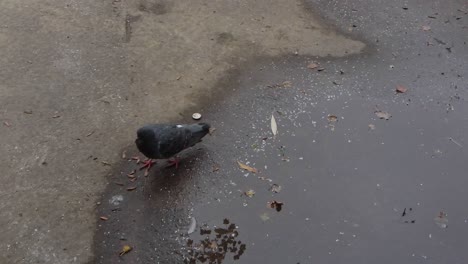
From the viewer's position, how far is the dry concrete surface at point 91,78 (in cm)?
424

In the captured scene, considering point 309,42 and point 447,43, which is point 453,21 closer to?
point 447,43

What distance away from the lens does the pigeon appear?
14.4ft

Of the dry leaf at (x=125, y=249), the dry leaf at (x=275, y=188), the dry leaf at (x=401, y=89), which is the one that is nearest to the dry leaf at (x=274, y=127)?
the dry leaf at (x=275, y=188)

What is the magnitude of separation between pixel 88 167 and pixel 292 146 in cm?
197

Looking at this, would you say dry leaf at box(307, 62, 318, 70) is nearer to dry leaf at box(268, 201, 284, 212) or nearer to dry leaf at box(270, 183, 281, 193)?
dry leaf at box(270, 183, 281, 193)

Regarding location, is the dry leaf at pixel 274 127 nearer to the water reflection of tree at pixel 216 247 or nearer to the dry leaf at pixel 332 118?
the dry leaf at pixel 332 118

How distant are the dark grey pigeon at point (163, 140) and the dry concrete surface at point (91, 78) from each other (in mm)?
446

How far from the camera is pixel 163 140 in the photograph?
4398mm

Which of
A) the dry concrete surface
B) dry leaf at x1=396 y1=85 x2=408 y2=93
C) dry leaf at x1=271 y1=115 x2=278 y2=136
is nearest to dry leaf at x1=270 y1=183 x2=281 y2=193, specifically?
dry leaf at x1=271 y1=115 x2=278 y2=136

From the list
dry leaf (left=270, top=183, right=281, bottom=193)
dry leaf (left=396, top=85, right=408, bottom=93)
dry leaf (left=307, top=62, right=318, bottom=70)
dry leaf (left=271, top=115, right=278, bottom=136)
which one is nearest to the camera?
dry leaf (left=270, top=183, right=281, bottom=193)

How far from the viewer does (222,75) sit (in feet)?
18.7

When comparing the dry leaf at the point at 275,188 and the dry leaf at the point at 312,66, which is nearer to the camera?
the dry leaf at the point at 275,188

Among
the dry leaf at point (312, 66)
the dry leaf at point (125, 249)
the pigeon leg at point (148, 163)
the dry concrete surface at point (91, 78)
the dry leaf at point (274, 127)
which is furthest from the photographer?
the dry leaf at point (312, 66)

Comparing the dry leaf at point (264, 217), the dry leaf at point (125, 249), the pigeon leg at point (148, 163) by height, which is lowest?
the dry leaf at point (125, 249)
